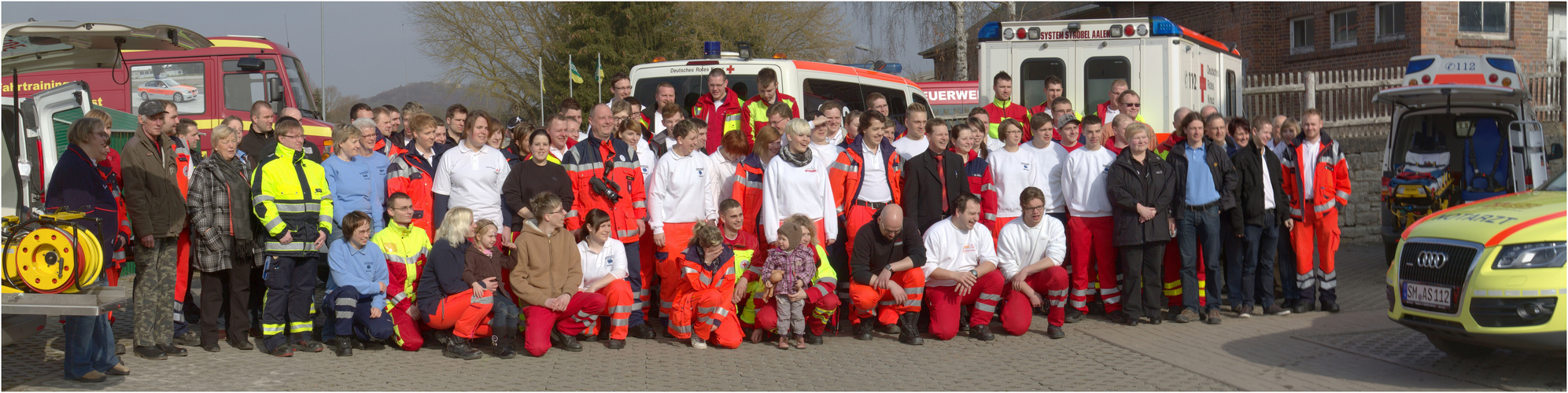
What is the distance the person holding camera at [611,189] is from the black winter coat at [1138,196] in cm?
359

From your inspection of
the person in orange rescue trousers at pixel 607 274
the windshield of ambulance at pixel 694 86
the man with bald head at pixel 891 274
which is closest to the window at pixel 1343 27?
the windshield of ambulance at pixel 694 86

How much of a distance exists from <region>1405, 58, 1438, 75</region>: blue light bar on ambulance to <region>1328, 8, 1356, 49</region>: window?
541 inches

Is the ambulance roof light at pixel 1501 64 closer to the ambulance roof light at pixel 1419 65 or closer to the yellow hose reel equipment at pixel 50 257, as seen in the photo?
the ambulance roof light at pixel 1419 65

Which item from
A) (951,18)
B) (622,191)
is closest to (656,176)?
(622,191)

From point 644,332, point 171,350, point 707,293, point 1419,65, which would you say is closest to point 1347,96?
point 1419,65

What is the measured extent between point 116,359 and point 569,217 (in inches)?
114

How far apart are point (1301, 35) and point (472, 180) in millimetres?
22766

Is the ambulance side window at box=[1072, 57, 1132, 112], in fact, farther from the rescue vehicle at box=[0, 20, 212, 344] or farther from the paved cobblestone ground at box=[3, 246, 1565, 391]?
the rescue vehicle at box=[0, 20, 212, 344]

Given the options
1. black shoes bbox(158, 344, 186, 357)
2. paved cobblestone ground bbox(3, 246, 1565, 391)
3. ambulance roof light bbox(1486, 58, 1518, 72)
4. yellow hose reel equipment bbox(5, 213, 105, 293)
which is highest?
ambulance roof light bbox(1486, 58, 1518, 72)

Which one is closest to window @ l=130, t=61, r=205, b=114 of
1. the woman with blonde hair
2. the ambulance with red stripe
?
the woman with blonde hair

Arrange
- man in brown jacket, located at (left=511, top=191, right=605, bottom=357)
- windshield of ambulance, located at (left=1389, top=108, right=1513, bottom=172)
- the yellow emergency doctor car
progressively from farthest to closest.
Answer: windshield of ambulance, located at (left=1389, top=108, right=1513, bottom=172), man in brown jacket, located at (left=511, top=191, right=605, bottom=357), the yellow emergency doctor car

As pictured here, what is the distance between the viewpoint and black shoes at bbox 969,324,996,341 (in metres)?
7.64

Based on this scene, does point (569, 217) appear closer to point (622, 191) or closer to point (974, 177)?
point (622, 191)

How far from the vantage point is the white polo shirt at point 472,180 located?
7.70 meters
